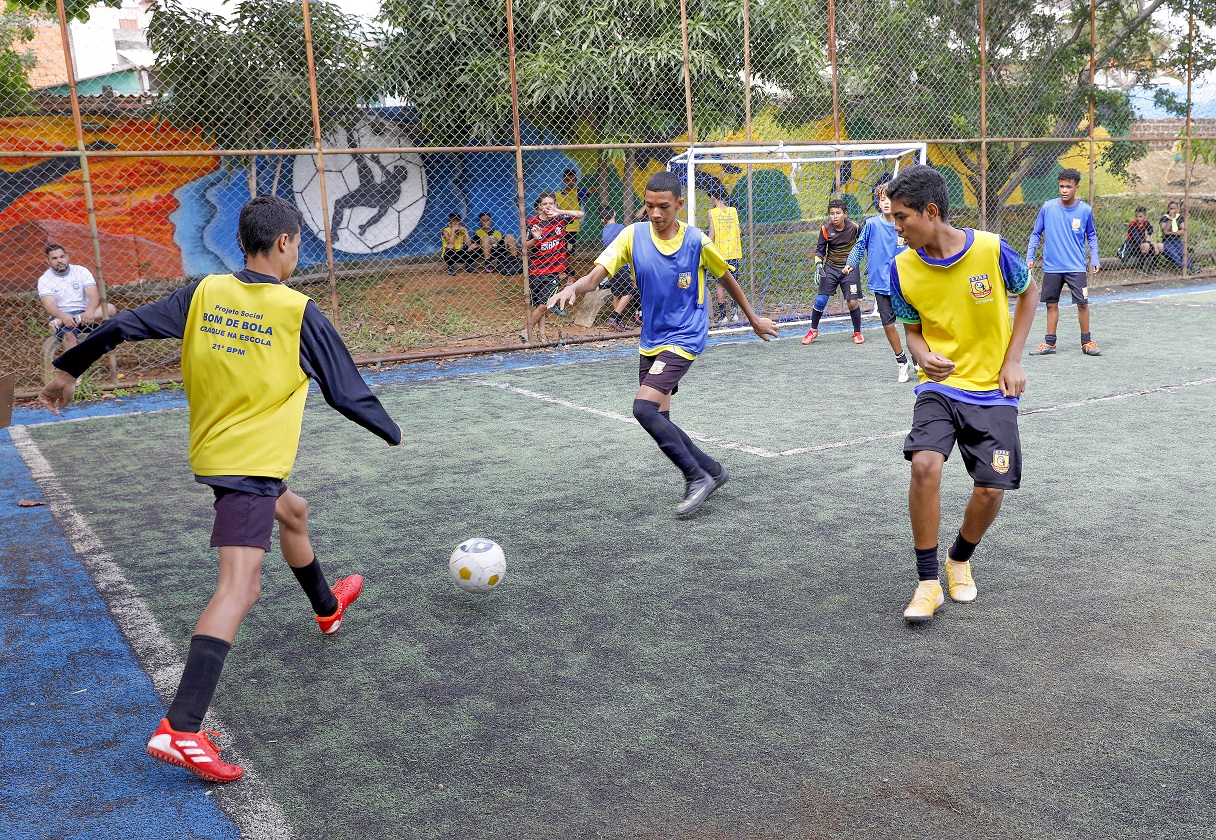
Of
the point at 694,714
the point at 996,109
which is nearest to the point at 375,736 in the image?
the point at 694,714

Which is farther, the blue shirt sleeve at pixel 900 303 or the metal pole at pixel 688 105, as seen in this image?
the metal pole at pixel 688 105

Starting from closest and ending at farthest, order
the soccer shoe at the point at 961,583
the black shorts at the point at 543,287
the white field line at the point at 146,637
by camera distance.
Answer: the white field line at the point at 146,637 → the soccer shoe at the point at 961,583 → the black shorts at the point at 543,287

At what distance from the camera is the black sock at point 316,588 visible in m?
3.93

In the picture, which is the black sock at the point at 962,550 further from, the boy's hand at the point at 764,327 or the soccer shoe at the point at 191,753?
the soccer shoe at the point at 191,753

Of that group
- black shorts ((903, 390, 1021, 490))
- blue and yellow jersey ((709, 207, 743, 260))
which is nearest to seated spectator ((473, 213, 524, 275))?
blue and yellow jersey ((709, 207, 743, 260))

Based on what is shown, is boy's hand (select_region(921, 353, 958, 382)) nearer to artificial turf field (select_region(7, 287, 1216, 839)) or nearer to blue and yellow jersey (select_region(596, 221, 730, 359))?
artificial turf field (select_region(7, 287, 1216, 839))

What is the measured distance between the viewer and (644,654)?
12.7ft

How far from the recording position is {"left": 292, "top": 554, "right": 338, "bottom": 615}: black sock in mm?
3926

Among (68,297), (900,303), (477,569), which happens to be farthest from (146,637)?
(68,297)

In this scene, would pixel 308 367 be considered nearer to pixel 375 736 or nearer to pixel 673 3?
pixel 375 736

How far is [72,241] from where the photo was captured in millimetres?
14648

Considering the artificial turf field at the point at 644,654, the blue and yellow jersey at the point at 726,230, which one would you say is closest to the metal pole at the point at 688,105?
the blue and yellow jersey at the point at 726,230

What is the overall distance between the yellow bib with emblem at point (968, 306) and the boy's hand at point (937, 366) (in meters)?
0.10

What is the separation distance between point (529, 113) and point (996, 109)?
286 inches
